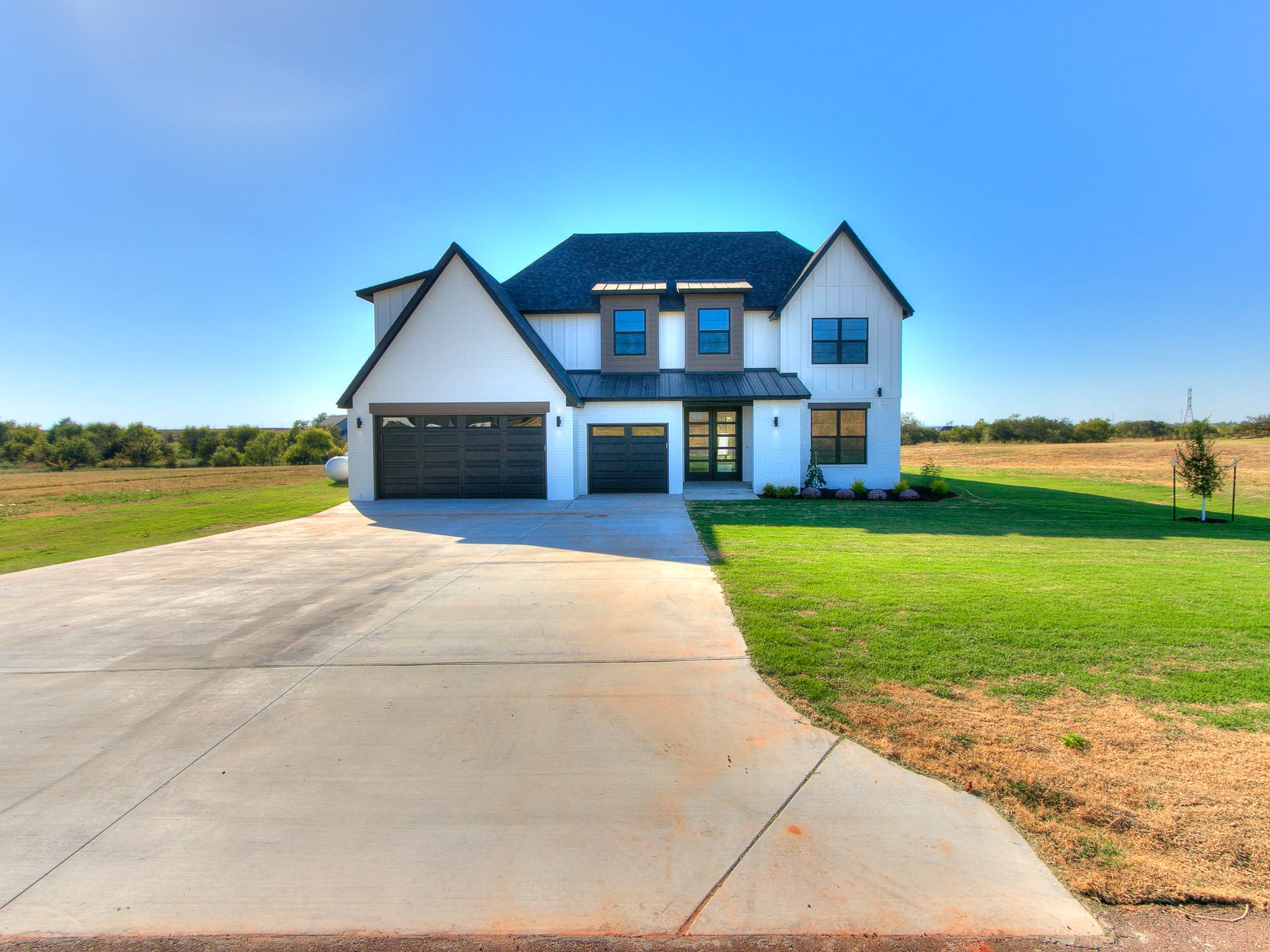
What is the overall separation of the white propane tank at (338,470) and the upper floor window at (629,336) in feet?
44.3

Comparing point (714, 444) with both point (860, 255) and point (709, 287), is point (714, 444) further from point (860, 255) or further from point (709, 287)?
point (860, 255)

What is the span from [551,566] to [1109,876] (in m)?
7.42

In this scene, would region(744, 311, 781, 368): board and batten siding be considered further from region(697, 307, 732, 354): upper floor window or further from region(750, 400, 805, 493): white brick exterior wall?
region(750, 400, 805, 493): white brick exterior wall

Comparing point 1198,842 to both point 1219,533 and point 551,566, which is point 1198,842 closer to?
point 551,566

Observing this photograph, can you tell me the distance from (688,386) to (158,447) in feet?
190

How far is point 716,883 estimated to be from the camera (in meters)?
2.74

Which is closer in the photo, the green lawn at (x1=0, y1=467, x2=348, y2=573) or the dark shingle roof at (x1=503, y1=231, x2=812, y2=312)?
the green lawn at (x1=0, y1=467, x2=348, y2=573)

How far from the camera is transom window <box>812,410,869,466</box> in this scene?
20.2 meters

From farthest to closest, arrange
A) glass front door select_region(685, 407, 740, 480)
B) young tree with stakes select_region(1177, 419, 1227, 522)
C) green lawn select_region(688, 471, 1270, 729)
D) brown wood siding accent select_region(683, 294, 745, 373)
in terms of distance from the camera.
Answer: glass front door select_region(685, 407, 740, 480)
brown wood siding accent select_region(683, 294, 745, 373)
young tree with stakes select_region(1177, 419, 1227, 522)
green lawn select_region(688, 471, 1270, 729)

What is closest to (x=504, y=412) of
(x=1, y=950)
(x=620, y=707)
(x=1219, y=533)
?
(x=620, y=707)

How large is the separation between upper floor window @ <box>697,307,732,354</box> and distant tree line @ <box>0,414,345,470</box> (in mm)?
39891

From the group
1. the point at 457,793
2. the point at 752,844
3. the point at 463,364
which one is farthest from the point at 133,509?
the point at 752,844

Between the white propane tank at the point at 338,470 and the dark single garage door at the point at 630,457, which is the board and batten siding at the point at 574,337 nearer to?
the dark single garage door at the point at 630,457

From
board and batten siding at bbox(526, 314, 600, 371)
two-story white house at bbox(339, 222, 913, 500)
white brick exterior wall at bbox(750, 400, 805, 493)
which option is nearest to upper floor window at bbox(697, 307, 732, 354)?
two-story white house at bbox(339, 222, 913, 500)
